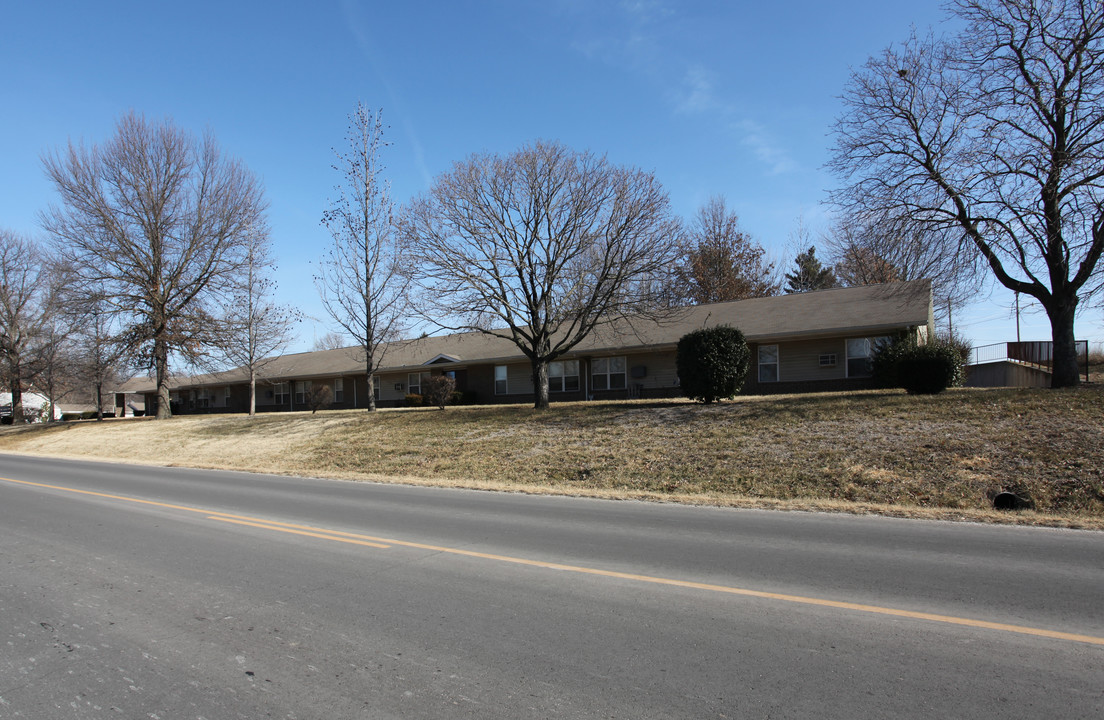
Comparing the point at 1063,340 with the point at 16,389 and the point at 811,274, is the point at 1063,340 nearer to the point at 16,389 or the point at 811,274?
the point at 811,274

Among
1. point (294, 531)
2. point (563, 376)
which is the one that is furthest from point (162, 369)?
point (294, 531)

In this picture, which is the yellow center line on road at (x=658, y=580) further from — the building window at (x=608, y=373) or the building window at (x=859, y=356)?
the building window at (x=608, y=373)

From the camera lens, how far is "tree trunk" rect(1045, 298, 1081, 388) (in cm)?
1738

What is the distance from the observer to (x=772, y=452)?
45.6 ft

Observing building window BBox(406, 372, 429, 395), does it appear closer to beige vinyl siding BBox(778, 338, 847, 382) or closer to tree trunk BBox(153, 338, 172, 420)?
tree trunk BBox(153, 338, 172, 420)

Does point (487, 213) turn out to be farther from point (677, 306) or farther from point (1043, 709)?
point (1043, 709)

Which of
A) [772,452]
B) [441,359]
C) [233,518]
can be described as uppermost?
[441,359]

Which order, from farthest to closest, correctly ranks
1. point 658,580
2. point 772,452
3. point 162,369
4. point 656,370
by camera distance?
point 162,369, point 656,370, point 772,452, point 658,580

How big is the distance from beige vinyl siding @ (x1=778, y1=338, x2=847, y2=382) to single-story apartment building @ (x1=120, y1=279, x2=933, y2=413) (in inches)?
1.4

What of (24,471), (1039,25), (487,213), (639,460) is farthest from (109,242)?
(1039,25)

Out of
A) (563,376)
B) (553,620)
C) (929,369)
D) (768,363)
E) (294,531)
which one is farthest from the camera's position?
(563,376)

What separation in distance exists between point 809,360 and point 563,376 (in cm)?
1161

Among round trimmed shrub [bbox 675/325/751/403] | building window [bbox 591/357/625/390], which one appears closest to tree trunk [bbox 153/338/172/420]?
building window [bbox 591/357/625/390]

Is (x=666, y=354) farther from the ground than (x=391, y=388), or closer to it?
farther from the ground
